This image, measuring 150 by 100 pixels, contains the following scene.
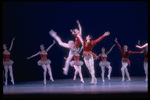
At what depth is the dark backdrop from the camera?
345 inches

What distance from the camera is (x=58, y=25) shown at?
9000 millimetres

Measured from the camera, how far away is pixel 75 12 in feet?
29.1

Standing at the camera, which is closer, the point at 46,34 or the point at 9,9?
the point at 9,9

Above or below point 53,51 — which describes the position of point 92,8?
above

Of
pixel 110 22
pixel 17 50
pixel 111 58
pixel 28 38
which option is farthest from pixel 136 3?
pixel 17 50

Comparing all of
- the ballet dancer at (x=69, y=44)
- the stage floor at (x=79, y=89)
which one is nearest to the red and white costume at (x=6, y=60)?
the stage floor at (x=79, y=89)

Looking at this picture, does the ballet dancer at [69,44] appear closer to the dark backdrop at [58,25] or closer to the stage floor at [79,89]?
the stage floor at [79,89]

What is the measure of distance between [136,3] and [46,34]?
15.5 ft

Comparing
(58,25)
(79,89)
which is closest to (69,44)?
(79,89)

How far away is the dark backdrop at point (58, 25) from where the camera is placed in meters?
8.76

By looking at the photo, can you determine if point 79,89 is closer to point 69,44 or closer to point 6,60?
point 69,44

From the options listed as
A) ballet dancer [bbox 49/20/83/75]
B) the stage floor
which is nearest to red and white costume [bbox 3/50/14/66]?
the stage floor

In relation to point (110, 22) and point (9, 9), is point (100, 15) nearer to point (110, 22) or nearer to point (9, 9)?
point (110, 22)

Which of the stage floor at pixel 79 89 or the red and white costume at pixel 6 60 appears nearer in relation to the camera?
the stage floor at pixel 79 89
